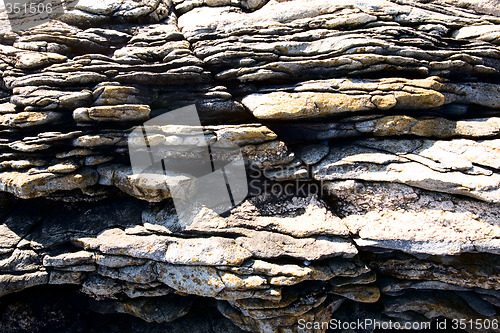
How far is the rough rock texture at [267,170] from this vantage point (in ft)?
29.9

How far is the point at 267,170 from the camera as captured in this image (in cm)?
1020

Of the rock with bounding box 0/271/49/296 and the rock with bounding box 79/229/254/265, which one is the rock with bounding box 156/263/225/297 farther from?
the rock with bounding box 0/271/49/296

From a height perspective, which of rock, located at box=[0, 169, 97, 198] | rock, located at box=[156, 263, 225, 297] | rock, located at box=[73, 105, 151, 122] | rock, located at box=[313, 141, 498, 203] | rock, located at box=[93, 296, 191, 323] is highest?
rock, located at box=[73, 105, 151, 122]

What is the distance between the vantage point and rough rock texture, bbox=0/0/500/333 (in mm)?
9102

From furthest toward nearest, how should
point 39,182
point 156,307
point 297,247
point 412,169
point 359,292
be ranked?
1. point 156,307
2. point 359,292
3. point 412,169
4. point 39,182
5. point 297,247

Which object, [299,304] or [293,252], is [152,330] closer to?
[299,304]

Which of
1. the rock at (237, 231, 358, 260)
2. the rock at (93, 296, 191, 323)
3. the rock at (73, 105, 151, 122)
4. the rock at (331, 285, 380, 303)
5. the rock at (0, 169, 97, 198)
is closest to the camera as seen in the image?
the rock at (237, 231, 358, 260)

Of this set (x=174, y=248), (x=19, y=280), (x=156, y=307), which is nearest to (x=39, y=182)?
(x=19, y=280)

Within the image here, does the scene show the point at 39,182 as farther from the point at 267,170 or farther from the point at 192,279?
the point at 267,170

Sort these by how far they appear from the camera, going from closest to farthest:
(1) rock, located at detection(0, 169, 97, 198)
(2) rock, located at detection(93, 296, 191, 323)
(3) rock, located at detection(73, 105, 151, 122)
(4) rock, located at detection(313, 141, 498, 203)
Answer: (4) rock, located at detection(313, 141, 498, 203), (1) rock, located at detection(0, 169, 97, 198), (3) rock, located at detection(73, 105, 151, 122), (2) rock, located at detection(93, 296, 191, 323)

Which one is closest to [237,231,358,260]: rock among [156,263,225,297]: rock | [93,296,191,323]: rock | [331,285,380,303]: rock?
[156,263,225,297]: rock

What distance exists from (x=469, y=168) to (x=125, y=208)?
13.2 metres

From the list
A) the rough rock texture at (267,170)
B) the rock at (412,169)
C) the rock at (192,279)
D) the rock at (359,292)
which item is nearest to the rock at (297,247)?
the rough rock texture at (267,170)

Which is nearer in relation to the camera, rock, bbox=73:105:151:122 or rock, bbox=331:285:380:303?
rock, bbox=73:105:151:122
